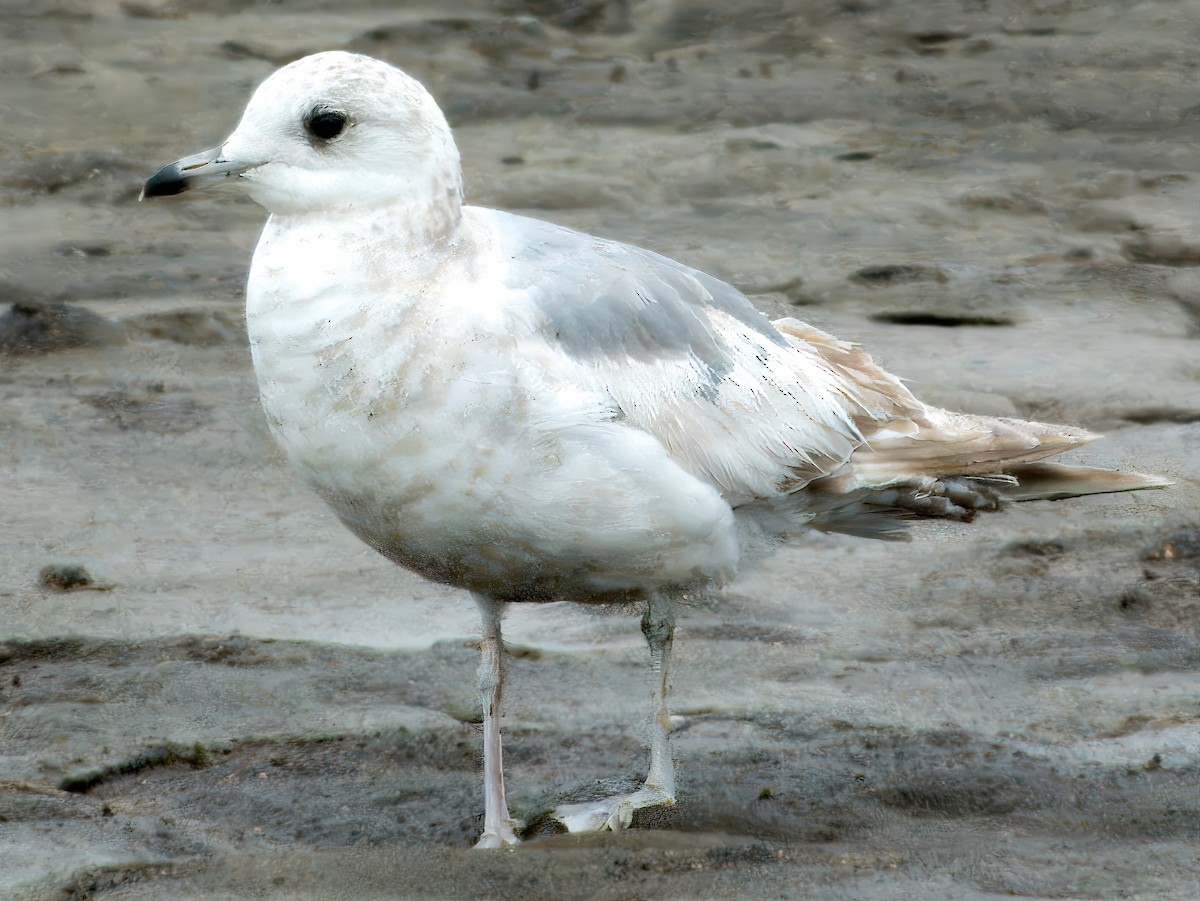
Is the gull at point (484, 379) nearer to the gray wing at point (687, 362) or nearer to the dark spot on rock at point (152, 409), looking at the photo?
the gray wing at point (687, 362)

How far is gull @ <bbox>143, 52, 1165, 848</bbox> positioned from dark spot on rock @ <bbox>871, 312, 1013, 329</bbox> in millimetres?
3755

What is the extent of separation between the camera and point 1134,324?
757cm

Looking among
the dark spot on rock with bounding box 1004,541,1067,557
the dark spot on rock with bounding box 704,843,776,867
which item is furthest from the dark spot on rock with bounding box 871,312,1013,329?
the dark spot on rock with bounding box 704,843,776,867

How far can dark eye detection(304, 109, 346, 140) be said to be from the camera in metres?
3.44

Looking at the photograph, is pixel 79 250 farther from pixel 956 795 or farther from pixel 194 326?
pixel 956 795

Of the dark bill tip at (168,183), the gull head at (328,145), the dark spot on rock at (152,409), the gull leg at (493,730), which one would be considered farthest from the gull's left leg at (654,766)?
the dark spot on rock at (152,409)

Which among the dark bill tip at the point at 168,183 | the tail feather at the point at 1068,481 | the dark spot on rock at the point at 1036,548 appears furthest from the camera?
the dark spot on rock at the point at 1036,548

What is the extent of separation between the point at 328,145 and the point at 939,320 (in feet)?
15.9

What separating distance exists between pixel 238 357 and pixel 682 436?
3.96 m

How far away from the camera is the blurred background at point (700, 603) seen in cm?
391

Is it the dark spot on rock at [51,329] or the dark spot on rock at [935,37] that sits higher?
the dark spot on rock at [935,37]

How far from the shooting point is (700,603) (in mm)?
5039

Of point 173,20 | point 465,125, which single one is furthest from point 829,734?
point 173,20

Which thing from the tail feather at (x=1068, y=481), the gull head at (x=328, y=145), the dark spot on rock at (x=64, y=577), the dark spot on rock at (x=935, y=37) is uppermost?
the gull head at (x=328, y=145)
